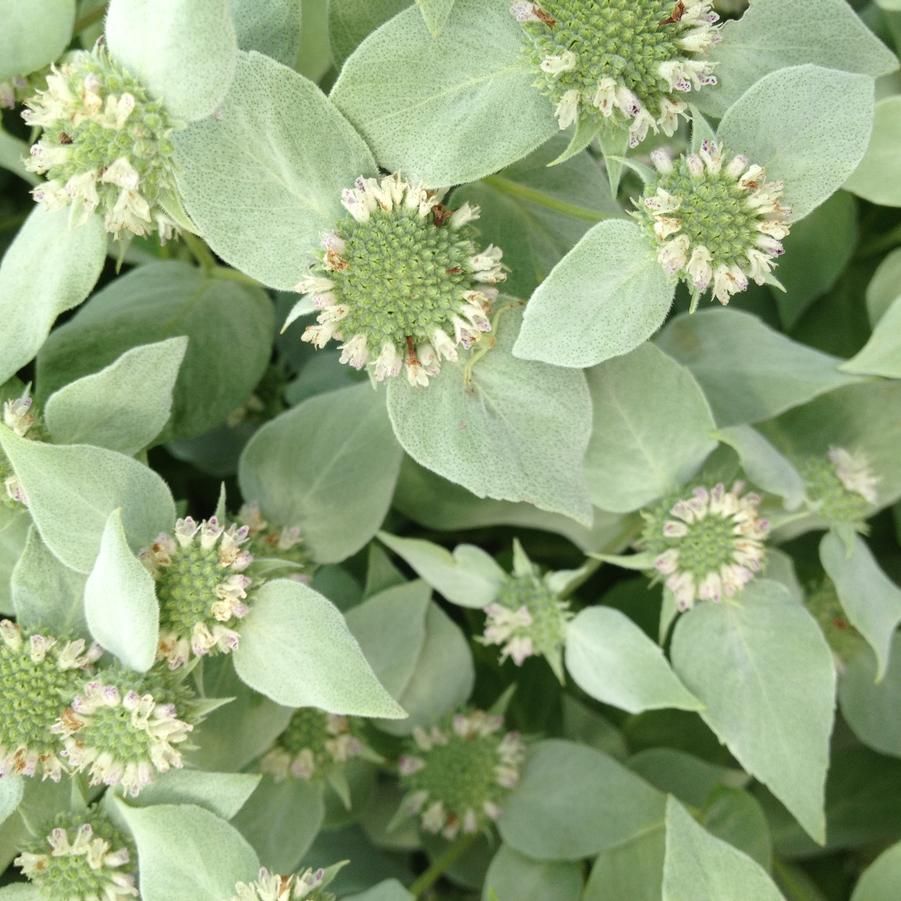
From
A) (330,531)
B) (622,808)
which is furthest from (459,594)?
(622,808)

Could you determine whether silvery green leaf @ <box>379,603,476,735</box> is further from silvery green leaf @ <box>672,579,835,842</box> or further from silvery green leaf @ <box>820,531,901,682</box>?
silvery green leaf @ <box>820,531,901,682</box>

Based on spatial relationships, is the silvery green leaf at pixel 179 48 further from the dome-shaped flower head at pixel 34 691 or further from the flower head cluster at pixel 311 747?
the flower head cluster at pixel 311 747

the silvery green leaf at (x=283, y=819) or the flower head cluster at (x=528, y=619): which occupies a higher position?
the flower head cluster at (x=528, y=619)

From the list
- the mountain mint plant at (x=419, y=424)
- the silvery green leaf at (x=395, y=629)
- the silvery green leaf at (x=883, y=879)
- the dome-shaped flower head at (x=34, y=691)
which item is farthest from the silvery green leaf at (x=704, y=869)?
the dome-shaped flower head at (x=34, y=691)

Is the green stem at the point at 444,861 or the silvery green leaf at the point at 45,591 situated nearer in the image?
the silvery green leaf at the point at 45,591

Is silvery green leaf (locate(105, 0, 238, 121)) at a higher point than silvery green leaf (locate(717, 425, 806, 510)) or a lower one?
higher

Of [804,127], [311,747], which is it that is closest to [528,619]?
[311,747]

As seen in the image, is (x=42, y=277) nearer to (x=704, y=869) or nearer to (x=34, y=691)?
(x=34, y=691)

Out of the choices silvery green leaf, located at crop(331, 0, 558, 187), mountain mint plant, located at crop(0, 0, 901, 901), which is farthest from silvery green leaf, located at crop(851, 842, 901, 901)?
silvery green leaf, located at crop(331, 0, 558, 187)
